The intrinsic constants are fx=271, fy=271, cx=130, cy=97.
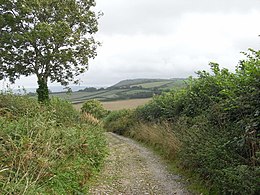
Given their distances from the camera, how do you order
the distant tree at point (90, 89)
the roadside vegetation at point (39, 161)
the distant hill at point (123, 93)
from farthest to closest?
the distant tree at point (90, 89) → the distant hill at point (123, 93) → the roadside vegetation at point (39, 161)

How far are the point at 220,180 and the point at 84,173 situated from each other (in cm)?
393

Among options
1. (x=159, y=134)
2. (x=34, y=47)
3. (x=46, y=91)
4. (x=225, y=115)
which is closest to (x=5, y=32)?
(x=34, y=47)

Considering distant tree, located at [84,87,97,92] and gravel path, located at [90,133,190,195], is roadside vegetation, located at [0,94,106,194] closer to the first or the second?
gravel path, located at [90,133,190,195]

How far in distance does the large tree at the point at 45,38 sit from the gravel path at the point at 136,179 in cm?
1323

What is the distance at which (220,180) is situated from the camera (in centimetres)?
581

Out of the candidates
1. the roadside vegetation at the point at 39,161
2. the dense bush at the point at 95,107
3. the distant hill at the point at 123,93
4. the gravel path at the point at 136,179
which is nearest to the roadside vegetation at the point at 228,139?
the gravel path at the point at 136,179

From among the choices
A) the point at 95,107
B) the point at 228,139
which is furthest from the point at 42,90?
the point at 95,107

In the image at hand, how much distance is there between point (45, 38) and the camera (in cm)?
2084

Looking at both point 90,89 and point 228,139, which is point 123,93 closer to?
point 90,89

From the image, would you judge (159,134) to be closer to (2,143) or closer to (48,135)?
(48,135)

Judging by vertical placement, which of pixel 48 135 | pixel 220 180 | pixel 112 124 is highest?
pixel 48 135

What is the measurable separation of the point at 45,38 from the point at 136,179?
15.5 m

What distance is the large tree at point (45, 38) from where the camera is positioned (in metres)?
20.9

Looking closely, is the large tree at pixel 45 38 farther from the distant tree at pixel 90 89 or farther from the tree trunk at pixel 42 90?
the distant tree at pixel 90 89
